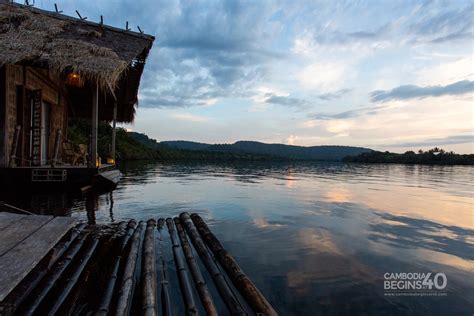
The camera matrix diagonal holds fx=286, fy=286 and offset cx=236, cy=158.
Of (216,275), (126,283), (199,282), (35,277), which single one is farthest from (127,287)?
(216,275)

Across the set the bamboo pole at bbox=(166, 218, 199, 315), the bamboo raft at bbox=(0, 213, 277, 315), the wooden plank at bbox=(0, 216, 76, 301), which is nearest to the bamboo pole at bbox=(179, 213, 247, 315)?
the bamboo raft at bbox=(0, 213, 277, 315)

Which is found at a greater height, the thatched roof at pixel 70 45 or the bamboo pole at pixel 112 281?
the thatched roof at pixel 70 45

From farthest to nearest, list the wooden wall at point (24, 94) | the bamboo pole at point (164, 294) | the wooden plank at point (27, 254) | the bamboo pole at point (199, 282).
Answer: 1. the wooden wall at point (24, 94)
2. the bamboo pole at point (164, 294)
3. the bamboo pole at point (199, 282)
4. the wooden plank at point (27, 254)

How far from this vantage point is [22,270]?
10.7 feet

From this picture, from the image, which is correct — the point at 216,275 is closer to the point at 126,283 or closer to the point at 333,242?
the point at 126,283

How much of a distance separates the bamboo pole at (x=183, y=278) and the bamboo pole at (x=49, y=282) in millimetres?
1498

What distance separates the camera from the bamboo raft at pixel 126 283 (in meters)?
3.04

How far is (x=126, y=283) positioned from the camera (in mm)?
3477

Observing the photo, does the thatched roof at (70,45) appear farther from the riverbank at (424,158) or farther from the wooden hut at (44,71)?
the riverbank at (424,158)

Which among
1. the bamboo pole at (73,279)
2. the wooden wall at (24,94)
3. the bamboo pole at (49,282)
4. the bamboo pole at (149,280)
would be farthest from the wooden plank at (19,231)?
the wooden wall at (24,94)

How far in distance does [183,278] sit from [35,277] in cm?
176

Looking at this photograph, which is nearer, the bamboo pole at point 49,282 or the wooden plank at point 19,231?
the bamboo pole at point 49,282

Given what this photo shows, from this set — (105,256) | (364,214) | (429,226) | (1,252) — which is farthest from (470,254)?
(1,252)

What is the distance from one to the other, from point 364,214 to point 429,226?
6.26ft
